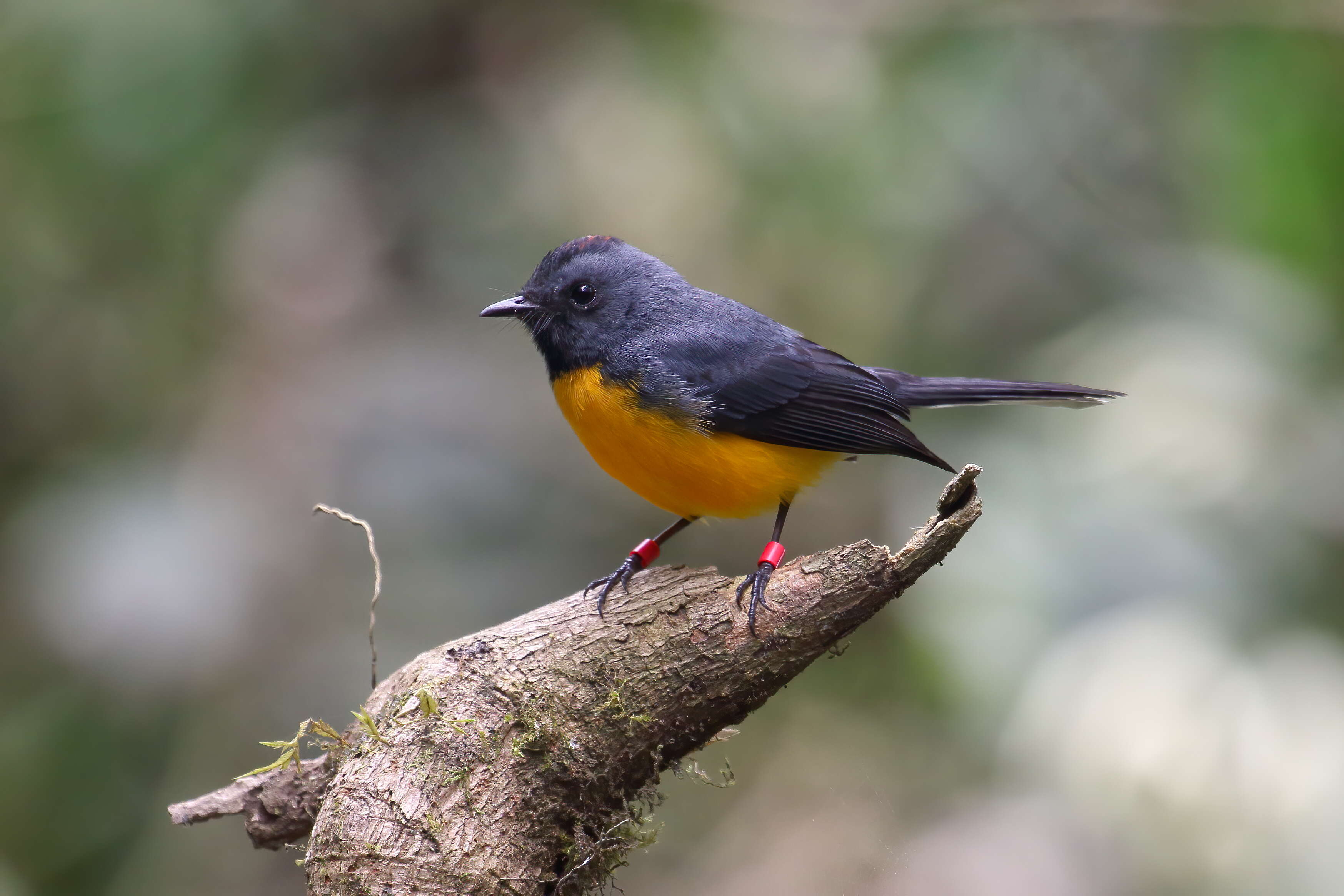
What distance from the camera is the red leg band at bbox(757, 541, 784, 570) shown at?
3107 millimetres

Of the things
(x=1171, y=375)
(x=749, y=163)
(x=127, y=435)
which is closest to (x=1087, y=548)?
(x=1171, y=375)

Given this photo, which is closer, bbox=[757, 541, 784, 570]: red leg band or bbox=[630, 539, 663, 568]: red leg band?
bbox=[757, 541, 784, 570]: red leg band

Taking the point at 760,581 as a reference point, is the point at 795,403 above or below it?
above

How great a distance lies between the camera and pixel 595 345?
3760 mm

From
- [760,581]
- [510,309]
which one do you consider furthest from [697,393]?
[760,581]

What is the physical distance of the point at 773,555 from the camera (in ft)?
10.4

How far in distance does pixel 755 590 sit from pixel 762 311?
3.16 meters

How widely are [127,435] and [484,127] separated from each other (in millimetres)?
2454

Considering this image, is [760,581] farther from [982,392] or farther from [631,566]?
[982,392]

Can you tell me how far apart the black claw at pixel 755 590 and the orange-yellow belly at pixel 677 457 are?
1.80ft

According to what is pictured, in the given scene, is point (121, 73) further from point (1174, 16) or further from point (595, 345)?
point (1174, 16)

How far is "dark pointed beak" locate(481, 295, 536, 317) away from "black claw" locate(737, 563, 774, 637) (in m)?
1.40

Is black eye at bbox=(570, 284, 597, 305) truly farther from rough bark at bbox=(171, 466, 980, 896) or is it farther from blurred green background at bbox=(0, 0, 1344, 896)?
rough bark at bbox=(171, 466, 980, 896)

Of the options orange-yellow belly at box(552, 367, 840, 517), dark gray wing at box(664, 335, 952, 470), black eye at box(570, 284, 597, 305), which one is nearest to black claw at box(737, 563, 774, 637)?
orange-yellow belly at box(552, 367, 840, 517)
